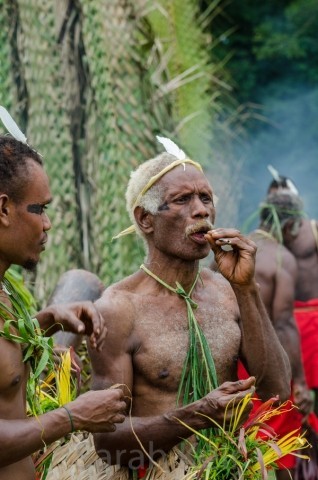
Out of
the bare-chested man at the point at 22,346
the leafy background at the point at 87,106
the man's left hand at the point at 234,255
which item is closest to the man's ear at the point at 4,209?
the bare-chested man at the point at 22,346

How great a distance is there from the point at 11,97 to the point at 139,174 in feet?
12.6

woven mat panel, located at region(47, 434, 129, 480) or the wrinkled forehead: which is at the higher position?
the wrinkled forehead

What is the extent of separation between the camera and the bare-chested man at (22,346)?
380cm

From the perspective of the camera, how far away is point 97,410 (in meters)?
3.89

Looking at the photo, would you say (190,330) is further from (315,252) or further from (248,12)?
(248,12)

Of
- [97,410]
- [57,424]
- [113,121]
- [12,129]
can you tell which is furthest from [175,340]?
[113,121]

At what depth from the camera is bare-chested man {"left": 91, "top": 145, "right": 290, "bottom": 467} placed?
14.8 feet

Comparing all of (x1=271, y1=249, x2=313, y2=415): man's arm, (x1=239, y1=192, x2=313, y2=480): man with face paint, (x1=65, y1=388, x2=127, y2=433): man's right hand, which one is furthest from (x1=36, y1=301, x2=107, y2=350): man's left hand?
(x1=271, y1=249, x2=313, y2=415): man's arm

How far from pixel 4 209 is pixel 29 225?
0.32ft

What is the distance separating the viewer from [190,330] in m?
4.67

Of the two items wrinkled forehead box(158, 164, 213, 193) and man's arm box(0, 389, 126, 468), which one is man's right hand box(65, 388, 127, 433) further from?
wrinkled forehead box(158, 164, 213, 193)

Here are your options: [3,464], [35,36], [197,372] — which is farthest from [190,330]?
[35,36]

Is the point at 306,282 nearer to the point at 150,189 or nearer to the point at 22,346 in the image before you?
the point at 150,189

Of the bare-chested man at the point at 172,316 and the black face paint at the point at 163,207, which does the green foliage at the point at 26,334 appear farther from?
the black face paint at the point at 163,207
